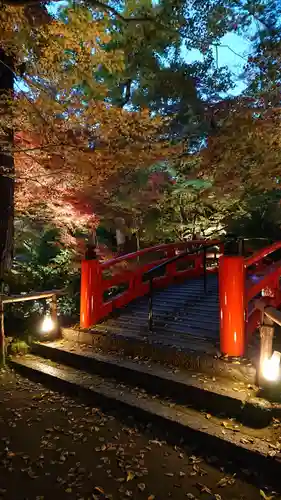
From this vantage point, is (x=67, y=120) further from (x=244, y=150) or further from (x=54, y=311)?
(x=244, y=150)

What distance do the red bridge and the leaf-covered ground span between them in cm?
188

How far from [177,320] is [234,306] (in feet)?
6.87

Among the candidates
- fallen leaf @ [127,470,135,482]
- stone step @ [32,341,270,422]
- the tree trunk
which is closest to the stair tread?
stone step @ [32,341,270,422]

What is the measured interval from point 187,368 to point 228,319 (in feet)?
3.36

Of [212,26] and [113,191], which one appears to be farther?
[113,191]

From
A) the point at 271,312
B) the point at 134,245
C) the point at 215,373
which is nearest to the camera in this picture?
the point at 271,312

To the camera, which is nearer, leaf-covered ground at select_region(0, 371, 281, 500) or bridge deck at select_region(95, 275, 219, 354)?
Result: leaf-covered ground at select_region(0, 371, 281, 500)

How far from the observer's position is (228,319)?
523cm

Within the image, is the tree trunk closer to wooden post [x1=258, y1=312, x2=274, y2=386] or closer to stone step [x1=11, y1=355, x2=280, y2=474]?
stone step [x1=11, y1=355, x2=280, y2=474]

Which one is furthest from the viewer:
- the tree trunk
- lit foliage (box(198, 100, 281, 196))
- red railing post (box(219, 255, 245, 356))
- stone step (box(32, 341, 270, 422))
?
lit foliage (box(198, 100, 281, 196))

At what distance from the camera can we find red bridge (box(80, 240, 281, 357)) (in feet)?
17.1

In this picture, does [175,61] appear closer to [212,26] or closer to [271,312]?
[212,26]

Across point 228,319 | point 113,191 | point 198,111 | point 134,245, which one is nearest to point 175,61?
point 198,111

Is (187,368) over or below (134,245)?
below
